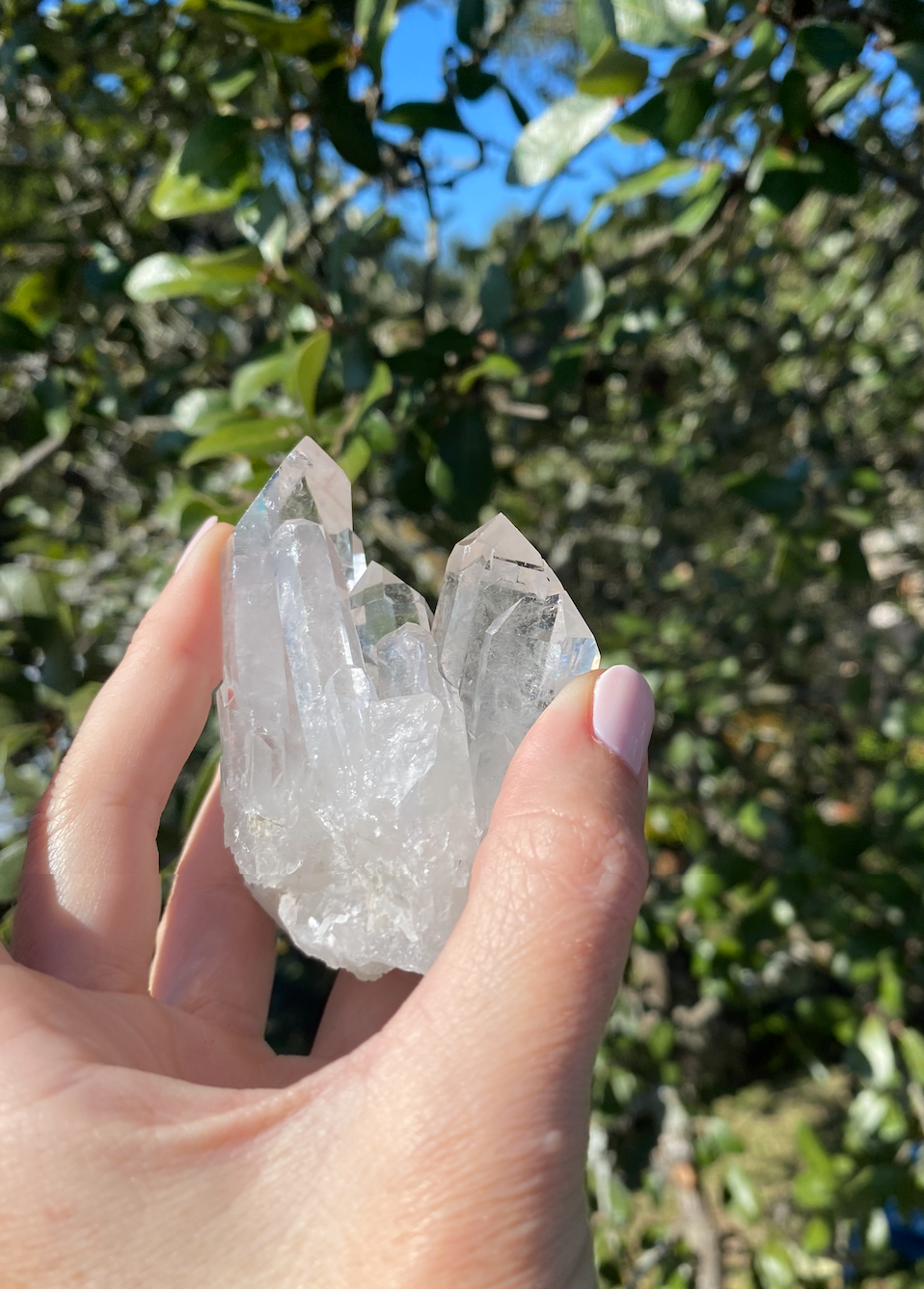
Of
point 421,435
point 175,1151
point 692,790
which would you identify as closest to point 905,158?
point 421,435

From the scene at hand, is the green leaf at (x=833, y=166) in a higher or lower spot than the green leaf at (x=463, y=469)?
higher

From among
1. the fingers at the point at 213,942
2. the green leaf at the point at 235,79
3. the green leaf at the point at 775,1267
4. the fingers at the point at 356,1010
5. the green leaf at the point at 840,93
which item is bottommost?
the green leaf at the point at 775,1267

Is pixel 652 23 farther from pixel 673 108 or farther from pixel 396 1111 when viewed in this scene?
pixel 396 1111

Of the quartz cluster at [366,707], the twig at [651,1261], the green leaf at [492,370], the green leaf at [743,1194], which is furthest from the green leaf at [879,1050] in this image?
the green leaf at [492,370]

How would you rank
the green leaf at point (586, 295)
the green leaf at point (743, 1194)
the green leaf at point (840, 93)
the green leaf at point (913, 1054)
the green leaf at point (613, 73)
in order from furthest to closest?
the green leaf at point (743, 1194) < the green leaf at point (913, 1054) < the green leaf at point (586, 295) < the green leaf at point (840, 93) < the green leaf at point (613, 73)

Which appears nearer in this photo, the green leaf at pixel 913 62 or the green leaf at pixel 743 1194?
Answer: the green leaf at pixel 913 62

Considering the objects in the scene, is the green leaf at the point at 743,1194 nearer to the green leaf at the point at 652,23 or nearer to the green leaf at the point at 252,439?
the green leaf at the point at 252,439

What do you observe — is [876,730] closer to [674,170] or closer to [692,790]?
[692,790]
